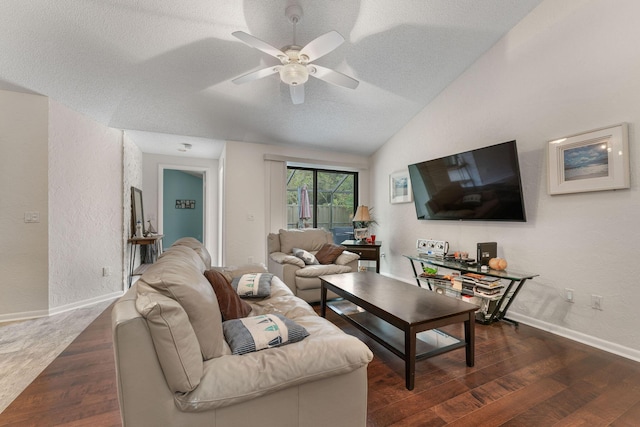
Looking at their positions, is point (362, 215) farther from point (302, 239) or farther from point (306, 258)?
point (306, 258)

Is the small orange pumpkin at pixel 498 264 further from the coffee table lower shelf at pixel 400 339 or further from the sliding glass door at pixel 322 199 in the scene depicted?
the sliding glass door at pixel 322 199

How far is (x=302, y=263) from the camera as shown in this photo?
332 centimetres

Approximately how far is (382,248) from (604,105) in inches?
131

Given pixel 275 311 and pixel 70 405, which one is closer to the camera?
pixel 70 405

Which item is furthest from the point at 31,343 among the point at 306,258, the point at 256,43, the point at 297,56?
the point at 297,56

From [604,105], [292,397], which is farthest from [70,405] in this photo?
[604,105]

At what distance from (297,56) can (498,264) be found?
8.91 feet

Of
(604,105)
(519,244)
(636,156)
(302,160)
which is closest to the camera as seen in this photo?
(636,156)

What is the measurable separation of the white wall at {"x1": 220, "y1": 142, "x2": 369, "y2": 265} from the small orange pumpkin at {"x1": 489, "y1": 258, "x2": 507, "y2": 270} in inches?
126

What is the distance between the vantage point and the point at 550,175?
101 inches

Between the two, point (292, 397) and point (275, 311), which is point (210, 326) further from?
point (275, 311)

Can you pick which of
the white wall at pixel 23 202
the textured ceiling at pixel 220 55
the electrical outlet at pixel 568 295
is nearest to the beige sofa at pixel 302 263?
the textured ceiling at pixel 220 55

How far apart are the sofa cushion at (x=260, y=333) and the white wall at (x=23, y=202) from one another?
2.92m

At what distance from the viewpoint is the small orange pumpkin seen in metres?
2.72
